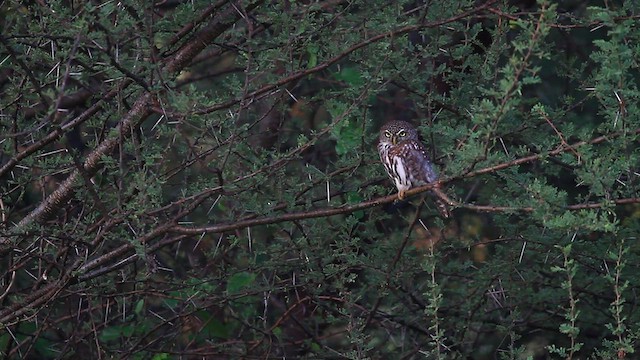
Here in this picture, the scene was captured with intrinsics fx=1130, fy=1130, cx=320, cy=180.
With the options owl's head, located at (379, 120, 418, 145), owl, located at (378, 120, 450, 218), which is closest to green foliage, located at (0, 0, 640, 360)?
owl, located at (378, 120, 450, 218)

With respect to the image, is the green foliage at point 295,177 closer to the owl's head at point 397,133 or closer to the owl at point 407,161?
the owl at point 407,161

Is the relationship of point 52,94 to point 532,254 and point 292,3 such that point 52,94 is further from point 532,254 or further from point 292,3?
point 532,254

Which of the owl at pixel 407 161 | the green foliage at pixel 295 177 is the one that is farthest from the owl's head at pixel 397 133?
the green foliage at pixel 295 177

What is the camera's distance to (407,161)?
6070mm

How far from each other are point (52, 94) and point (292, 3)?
144 cm

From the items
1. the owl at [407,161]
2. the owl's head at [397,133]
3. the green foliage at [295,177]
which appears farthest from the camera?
the owl's head at [397,133]

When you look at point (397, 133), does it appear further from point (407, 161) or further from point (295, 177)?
point (295, 177)

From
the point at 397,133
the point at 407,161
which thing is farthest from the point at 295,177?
the point at 397,133

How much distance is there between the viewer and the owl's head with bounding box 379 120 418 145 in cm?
661

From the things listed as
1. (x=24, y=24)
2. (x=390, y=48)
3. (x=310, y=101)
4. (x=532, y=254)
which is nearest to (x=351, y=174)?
(x=310, y=101)

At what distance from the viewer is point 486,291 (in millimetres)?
6176

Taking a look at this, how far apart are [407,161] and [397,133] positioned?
2.19ft

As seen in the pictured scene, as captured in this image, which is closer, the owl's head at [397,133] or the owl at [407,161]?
the owl at [407,161]

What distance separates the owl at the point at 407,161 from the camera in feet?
19.3
